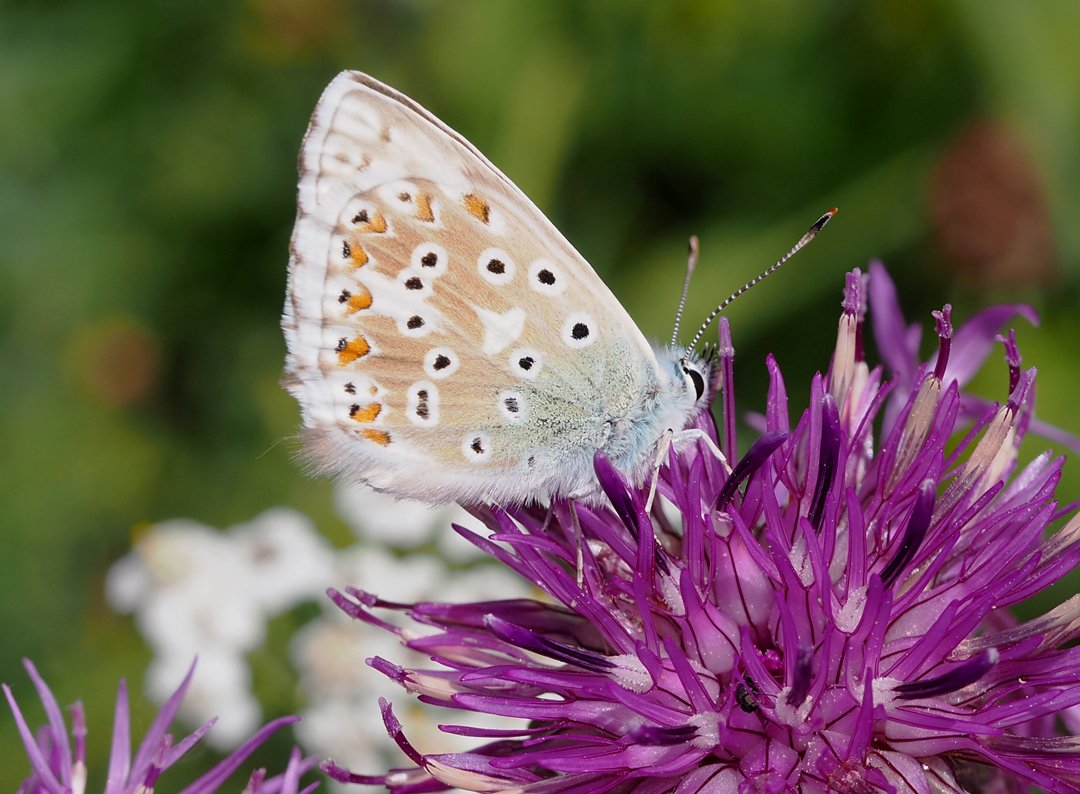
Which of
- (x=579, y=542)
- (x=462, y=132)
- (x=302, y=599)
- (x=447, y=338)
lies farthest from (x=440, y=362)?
(x=462, y=132)

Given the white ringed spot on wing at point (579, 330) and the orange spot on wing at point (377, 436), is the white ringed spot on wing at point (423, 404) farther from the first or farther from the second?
the white ringed spot on wing at point (579, 330)

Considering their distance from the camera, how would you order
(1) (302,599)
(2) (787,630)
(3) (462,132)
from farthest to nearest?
1. (3) (462,132)
2. (1) (302,599)
3. (2) (787,630)

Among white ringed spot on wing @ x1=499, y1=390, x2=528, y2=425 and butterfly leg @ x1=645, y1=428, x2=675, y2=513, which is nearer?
butterfly leg @ x1=645, y1=428, x2=675, y2=513

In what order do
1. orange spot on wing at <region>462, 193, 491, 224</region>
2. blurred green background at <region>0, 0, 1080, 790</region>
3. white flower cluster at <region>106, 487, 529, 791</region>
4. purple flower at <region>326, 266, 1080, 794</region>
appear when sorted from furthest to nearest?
blurred green background at <region>0, 0, 1080, 790</region>
white flower cluster at <region>106, 487, 529, 791</region>
orange spot on wing at <region>462, 193, 491, 224</region>
purple flower at <region>326, 266, 1080, 794</region>

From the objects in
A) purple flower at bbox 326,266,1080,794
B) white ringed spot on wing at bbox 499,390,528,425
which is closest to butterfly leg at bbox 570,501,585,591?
purple flower at bbox 326,266,1080,794

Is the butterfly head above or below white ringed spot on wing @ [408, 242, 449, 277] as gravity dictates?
below

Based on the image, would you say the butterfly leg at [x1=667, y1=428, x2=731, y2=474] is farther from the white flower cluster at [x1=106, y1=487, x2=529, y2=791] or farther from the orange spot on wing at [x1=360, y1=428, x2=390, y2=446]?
the white flower cluster at [x1=106, y1=487, x2=529, y2=791]

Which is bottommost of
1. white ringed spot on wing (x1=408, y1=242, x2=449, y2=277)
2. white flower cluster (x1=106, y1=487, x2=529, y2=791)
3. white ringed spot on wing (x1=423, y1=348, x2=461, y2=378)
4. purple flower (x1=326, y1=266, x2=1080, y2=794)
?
white flower cluster (x1=106, y1=487, x2=529, y2=791)

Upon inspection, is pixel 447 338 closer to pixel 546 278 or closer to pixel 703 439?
pixel 546 278

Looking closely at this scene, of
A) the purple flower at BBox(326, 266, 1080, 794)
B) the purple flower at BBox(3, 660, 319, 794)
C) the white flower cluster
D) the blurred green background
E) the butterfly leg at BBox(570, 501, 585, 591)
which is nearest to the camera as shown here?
the purple flower at BBox(326, 266, 1080, 794)
